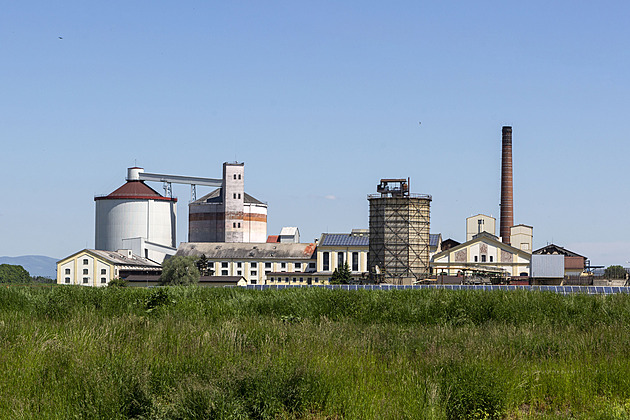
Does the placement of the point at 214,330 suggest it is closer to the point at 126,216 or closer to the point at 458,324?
the point at 458,324

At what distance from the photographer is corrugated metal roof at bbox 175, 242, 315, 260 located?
111938mm

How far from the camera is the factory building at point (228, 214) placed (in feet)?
391

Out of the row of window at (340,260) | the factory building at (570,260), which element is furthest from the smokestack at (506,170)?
the row of window at (340,260)

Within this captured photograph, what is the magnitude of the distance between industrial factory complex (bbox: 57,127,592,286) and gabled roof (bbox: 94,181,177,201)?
17 centimetres

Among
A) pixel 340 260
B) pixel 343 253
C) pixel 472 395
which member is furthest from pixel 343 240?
pixel 472 395

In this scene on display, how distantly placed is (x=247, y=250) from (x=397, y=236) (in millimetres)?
35693

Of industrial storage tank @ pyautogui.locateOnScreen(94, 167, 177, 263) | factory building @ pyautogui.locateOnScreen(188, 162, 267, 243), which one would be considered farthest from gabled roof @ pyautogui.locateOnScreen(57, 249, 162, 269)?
factory building @ pyautogui.locateOnScreen(188, 162, 267, 243)

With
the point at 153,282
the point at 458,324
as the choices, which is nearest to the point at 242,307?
the point at 458,324

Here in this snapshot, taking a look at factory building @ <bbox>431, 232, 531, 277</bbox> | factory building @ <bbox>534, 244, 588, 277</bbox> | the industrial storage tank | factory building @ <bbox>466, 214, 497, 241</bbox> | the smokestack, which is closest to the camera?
the smokestack

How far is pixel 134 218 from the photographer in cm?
12088

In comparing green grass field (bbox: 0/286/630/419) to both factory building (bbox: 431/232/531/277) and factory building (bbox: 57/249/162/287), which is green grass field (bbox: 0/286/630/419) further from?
factory building (bbox: 57/249/162/287)

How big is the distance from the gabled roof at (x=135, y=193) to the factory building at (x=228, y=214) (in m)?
6.37

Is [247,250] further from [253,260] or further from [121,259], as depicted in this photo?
[121,259]

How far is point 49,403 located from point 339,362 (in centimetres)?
478
